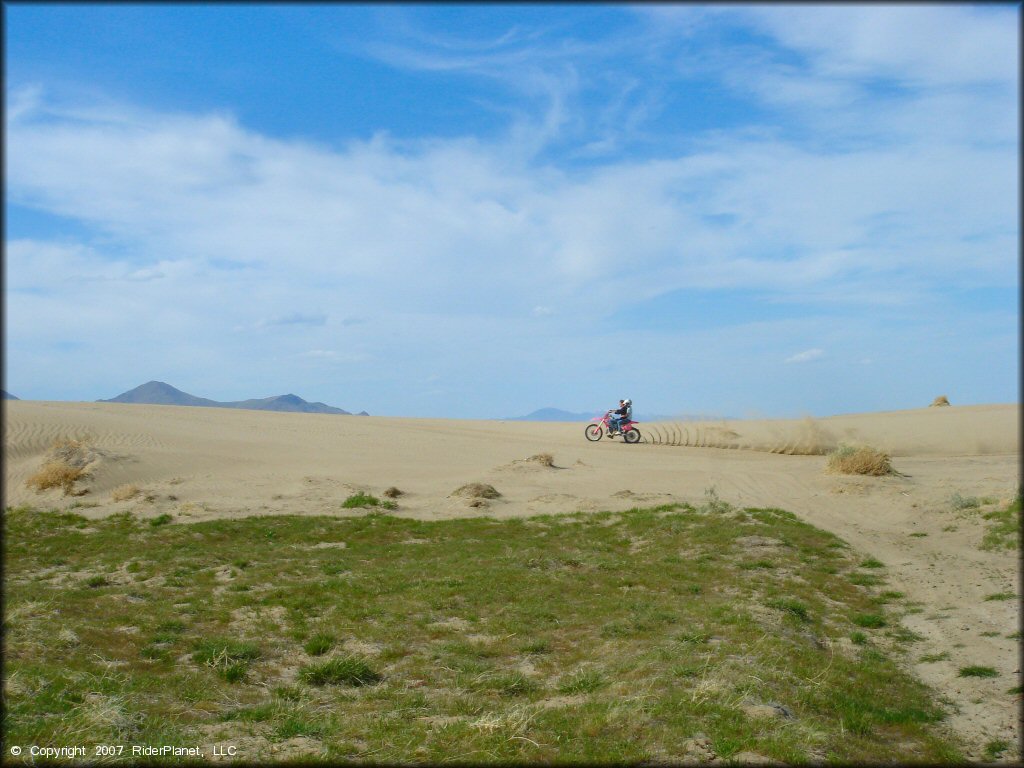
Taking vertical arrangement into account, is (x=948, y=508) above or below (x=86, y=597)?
above

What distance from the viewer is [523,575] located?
15000 mm

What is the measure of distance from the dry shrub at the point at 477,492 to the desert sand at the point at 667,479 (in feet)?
1.20

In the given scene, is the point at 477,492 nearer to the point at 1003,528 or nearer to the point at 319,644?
the point at 1003,528

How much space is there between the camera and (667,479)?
2977 cm

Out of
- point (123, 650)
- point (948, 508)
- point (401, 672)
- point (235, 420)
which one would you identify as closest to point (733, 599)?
point (401, 672)

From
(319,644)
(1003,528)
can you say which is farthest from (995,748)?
(1003,528)

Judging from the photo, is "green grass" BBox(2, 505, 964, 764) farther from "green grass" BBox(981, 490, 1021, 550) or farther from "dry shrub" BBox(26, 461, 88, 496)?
"dry shrub" BBox(26, 461, 88, 496)

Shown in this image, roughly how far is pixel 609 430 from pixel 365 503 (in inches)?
810

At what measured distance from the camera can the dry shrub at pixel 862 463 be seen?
1019 inches

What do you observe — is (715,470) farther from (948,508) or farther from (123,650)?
(123,650)

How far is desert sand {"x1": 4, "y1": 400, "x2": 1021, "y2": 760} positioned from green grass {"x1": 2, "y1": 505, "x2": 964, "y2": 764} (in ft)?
3.17

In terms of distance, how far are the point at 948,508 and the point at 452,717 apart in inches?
672

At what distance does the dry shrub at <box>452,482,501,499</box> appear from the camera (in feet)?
84.1

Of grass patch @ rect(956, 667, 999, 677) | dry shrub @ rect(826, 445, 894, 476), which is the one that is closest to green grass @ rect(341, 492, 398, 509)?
dry shrub @ rect(826, 445, 894, 476)
